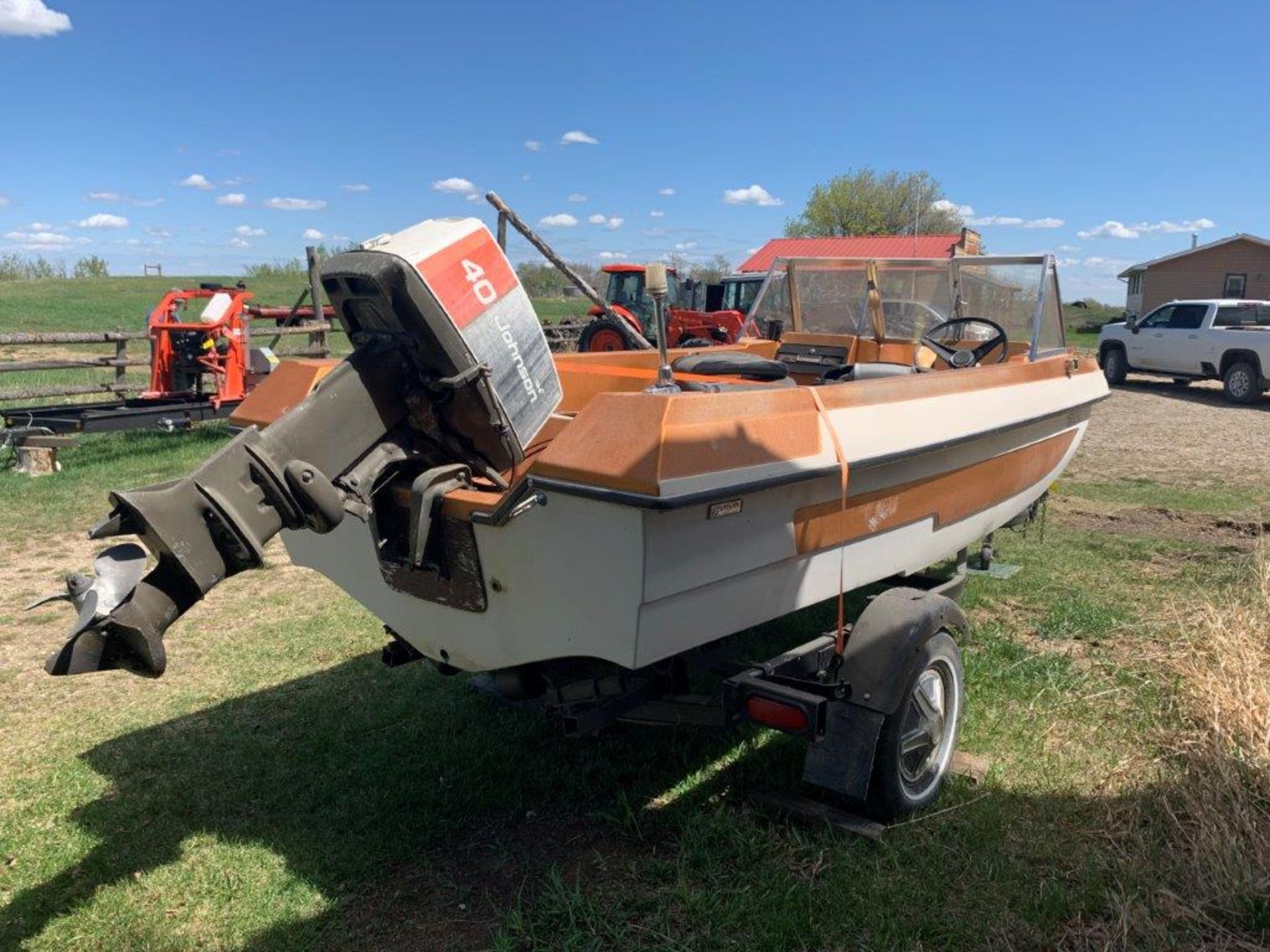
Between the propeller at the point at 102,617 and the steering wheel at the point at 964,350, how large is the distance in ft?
13.9

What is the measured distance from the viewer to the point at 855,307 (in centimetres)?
594

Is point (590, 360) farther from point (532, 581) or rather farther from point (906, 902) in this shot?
point (906, 902)

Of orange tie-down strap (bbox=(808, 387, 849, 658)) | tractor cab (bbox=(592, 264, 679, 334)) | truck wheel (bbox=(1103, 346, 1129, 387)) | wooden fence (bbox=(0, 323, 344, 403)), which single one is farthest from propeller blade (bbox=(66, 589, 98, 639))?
truck wheel (bbox=(1103, 346, 1129, 387))

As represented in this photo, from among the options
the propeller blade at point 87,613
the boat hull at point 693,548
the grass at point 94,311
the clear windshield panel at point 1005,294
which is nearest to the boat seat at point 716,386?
the boat hull at point 693,548

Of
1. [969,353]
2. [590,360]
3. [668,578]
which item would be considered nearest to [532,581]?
[668,578]

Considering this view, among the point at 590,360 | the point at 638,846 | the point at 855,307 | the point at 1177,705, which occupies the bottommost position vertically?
the point at 638,846

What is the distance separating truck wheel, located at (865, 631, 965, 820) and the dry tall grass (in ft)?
1.99

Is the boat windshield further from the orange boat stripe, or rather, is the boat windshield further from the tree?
the tree

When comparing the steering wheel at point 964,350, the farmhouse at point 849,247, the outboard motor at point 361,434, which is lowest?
the outboard motor at point 361,434

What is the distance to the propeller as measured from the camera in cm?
217

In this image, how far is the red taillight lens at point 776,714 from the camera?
2.84 m

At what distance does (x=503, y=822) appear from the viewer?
11.1ft

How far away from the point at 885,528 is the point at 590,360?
204 centimetres

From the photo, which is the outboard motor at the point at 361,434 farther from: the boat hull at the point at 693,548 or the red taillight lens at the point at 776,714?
the red taillight lens at the point at 776,714
